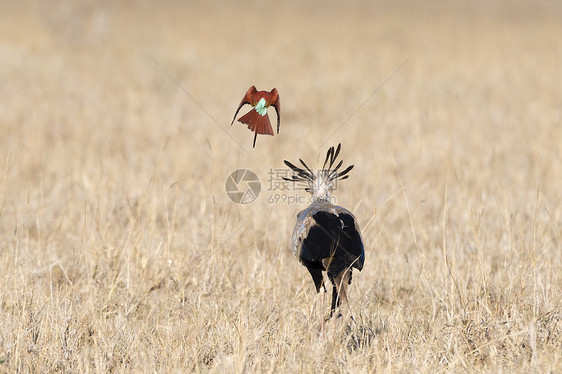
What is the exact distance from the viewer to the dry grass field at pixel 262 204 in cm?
279

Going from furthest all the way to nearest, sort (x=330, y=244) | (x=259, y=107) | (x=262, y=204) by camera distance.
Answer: (x=262, y=204) → (x=330, y=244) → (x=259, y=107)

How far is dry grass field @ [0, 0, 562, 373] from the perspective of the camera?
279 centimetres

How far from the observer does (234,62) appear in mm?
12336

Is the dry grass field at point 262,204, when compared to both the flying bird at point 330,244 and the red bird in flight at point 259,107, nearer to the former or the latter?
the flying bird at point 330,244

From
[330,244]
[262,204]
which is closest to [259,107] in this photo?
[330,244]

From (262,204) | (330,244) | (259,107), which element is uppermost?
(259,107)

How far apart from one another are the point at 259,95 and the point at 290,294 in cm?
149

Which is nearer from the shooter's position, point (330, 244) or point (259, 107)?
point (259, 107)

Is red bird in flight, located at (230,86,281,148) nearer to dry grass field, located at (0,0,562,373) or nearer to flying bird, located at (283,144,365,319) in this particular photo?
flying bird, located at (283,144,365,319)

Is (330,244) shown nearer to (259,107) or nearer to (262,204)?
(259,107)

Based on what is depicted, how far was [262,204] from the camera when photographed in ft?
17.4

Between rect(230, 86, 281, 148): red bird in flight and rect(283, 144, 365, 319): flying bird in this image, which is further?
rect(283, 144, 365, 319): flying bird

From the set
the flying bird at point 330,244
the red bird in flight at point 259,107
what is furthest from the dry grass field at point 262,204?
the red bird in flight at point 259,107

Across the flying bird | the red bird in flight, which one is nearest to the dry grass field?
the flying bird
